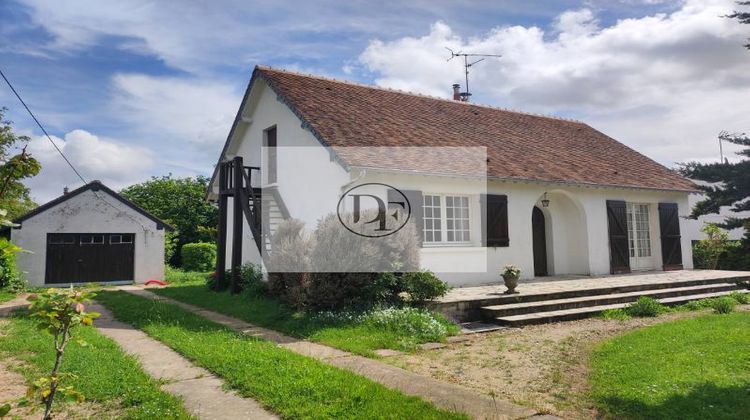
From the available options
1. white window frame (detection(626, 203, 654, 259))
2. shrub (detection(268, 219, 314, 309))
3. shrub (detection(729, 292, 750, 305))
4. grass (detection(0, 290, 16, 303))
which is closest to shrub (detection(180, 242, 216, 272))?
A: grass (detection(0, 290, 16, 303))

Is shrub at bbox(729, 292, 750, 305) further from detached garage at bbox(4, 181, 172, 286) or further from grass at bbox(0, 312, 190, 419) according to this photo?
detached garage at bbox(4, 181, 172, 286)

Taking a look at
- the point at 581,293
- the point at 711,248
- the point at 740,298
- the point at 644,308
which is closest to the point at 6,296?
the point at 581,293

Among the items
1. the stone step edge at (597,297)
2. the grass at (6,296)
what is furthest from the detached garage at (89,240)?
the stone step edge at (597,297)

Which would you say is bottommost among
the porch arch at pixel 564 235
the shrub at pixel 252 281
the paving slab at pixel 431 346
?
the paving slab at pixel 431 346

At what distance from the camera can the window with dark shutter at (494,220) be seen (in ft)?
38.6

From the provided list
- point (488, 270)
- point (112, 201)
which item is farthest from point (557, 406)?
point (112, 201)

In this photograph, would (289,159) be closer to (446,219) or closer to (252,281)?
(252,281)

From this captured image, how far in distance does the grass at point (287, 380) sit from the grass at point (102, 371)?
0.69m

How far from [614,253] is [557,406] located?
10881 millimetres

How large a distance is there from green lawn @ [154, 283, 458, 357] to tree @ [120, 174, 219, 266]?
17229 millimetres

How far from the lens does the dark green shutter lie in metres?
13.8

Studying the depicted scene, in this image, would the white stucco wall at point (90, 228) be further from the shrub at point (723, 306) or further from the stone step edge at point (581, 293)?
the shrub at point (723, 306)

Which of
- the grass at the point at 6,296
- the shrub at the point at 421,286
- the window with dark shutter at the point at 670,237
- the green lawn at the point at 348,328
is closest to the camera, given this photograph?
the green lawn at the point at 348,328

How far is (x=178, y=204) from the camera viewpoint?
2780cm
